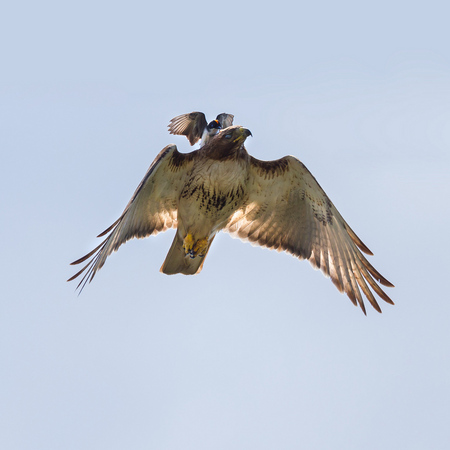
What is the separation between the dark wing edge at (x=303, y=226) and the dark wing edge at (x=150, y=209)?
104cm

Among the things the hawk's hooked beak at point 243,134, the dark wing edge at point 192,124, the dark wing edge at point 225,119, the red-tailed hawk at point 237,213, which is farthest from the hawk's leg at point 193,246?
the dark wing edge at point 225,119

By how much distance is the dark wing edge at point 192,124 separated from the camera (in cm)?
1027

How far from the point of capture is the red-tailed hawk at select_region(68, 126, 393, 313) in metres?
9.00

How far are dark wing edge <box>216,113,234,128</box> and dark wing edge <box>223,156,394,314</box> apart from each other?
0.97 metres

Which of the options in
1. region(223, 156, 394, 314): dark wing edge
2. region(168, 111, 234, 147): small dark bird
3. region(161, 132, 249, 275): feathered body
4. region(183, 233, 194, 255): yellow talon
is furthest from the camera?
region(168, 111, 234, 147): small dark bird

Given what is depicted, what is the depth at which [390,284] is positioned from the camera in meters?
9.64

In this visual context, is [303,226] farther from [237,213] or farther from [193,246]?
[193,246]

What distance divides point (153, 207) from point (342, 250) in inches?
114

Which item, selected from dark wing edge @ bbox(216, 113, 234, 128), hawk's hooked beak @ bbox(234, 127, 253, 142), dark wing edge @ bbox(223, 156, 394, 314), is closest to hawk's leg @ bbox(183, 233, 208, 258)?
dark wing edge @ bbox(223, 156, 394, 314)

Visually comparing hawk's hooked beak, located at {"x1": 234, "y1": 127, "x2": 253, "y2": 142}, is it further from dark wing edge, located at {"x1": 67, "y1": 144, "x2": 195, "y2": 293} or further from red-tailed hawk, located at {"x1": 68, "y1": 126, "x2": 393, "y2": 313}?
dark wing edge, located at {"x1": 67, "y1": 144, "x2": 195, "y2": 293}

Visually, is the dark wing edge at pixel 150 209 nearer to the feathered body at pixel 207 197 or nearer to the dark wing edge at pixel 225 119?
the feathered body at pixel 207 197

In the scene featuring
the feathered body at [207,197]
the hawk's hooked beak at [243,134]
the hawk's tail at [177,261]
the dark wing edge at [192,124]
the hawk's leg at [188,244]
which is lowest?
the hawk's tail at [177,261]

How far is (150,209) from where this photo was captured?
9.79 metres

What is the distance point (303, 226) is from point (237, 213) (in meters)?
1.03
